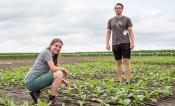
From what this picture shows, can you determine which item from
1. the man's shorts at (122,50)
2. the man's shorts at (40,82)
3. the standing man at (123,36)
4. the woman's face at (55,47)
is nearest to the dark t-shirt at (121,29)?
the standing man at (123,36)

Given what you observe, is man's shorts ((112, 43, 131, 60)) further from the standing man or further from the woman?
the woman

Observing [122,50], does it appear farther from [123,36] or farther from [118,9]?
[118,9]

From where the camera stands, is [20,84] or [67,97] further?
[20,84]

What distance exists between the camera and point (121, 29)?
35.2 ft

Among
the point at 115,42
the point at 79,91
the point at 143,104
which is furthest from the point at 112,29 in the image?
the point at 143,104

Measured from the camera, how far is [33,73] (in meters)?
7.43

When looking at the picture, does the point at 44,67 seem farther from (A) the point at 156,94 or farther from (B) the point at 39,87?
(A) the point at 156,94

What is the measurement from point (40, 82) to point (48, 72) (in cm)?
26

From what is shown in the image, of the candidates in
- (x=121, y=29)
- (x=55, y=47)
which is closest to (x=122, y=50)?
(x=121, y=29)

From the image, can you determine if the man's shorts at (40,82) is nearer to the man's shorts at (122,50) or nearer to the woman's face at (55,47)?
the woman's face at (55,47)

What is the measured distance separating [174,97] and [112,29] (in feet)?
10.2

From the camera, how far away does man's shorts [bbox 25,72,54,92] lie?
7305 mm

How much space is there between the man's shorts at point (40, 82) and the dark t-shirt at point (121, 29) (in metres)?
3.83

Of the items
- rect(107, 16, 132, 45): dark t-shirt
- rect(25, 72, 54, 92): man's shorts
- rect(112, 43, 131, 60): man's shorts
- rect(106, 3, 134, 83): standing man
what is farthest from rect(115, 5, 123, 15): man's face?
rect(25, 72, 54, 92): man's shorts
